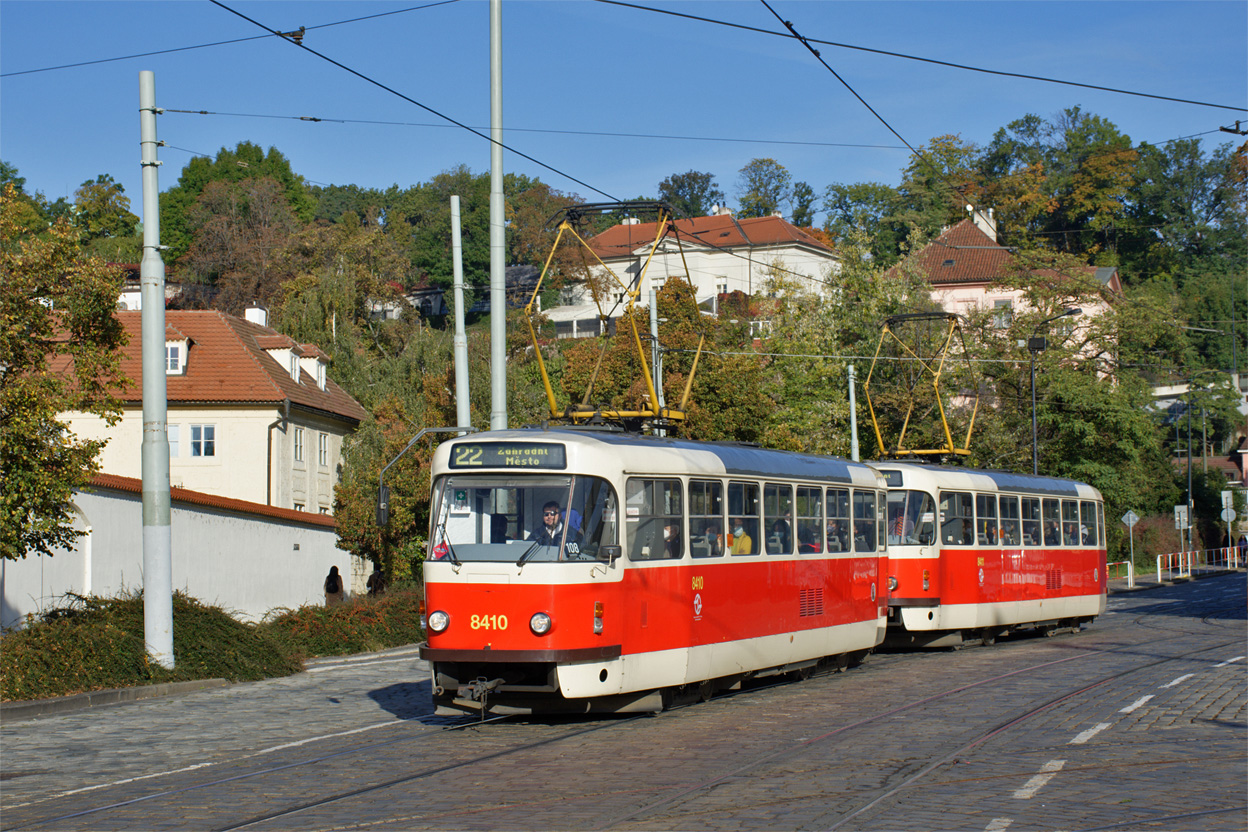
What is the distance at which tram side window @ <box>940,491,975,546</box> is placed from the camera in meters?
21.6

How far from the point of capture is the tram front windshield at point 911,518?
21.2 m

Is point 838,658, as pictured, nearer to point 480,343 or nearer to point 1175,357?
point 480,343

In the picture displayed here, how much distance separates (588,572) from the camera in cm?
1236

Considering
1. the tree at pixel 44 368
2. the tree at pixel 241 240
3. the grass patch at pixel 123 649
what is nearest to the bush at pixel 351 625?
the grass patch at pixel 123 649

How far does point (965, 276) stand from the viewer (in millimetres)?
85750

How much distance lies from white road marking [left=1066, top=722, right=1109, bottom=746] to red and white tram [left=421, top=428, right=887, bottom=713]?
3.89 metres

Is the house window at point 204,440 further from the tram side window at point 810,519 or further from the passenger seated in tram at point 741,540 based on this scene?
the passenger seated in tram at point 741,540

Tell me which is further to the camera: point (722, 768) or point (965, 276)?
point (965, 276)

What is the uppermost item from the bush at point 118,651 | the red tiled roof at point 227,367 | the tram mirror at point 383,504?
the red tiled roof at point 227,367

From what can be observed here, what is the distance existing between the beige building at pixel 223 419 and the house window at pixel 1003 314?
29.6 m

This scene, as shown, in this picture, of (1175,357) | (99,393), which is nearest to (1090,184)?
(1175,357)

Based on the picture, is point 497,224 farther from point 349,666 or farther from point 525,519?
point 525,519

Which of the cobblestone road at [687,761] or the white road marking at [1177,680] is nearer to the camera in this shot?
the cobblestone road at [687,761]

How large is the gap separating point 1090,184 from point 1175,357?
33956 mm
